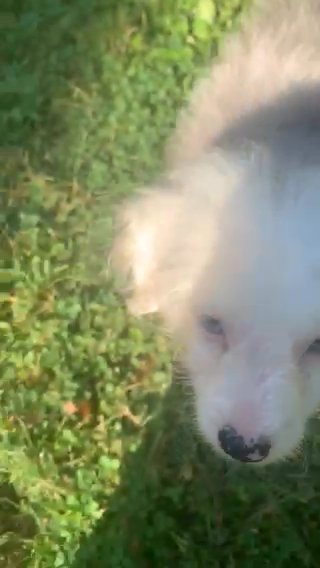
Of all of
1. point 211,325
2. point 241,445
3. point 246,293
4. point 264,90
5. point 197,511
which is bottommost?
point 197,511

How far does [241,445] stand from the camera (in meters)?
1.58

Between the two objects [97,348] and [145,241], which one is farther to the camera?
[97,348]

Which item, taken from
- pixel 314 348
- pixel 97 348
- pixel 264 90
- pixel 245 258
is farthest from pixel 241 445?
pixel 264 90

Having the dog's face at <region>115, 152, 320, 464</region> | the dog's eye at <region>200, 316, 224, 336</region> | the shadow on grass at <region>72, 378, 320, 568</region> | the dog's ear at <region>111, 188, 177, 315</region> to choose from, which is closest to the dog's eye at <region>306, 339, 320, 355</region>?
the dog's face at <region>115, 152, 320, 464</region>

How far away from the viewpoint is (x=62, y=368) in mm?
2090

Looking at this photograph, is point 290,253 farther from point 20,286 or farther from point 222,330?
point 20,286

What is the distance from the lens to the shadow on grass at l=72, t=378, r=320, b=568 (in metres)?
1.95

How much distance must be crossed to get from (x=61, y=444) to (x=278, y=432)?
0.63m

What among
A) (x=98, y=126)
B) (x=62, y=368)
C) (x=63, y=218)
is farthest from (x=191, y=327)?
(x=98, y=126)

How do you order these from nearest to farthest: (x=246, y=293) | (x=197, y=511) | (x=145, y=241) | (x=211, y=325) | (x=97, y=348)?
(x=246, y=293)
(x=211, y=325)
(x=145, y=241)
(x=197, y=511)
(x=97, y=348)

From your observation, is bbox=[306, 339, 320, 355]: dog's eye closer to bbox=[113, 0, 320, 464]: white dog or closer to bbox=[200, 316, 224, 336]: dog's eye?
bbox=[113, 0, 320, 464]: white dog

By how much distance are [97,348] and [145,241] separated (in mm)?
442

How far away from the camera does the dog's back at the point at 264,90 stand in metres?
1.77

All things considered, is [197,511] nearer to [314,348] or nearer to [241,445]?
[241,445]
